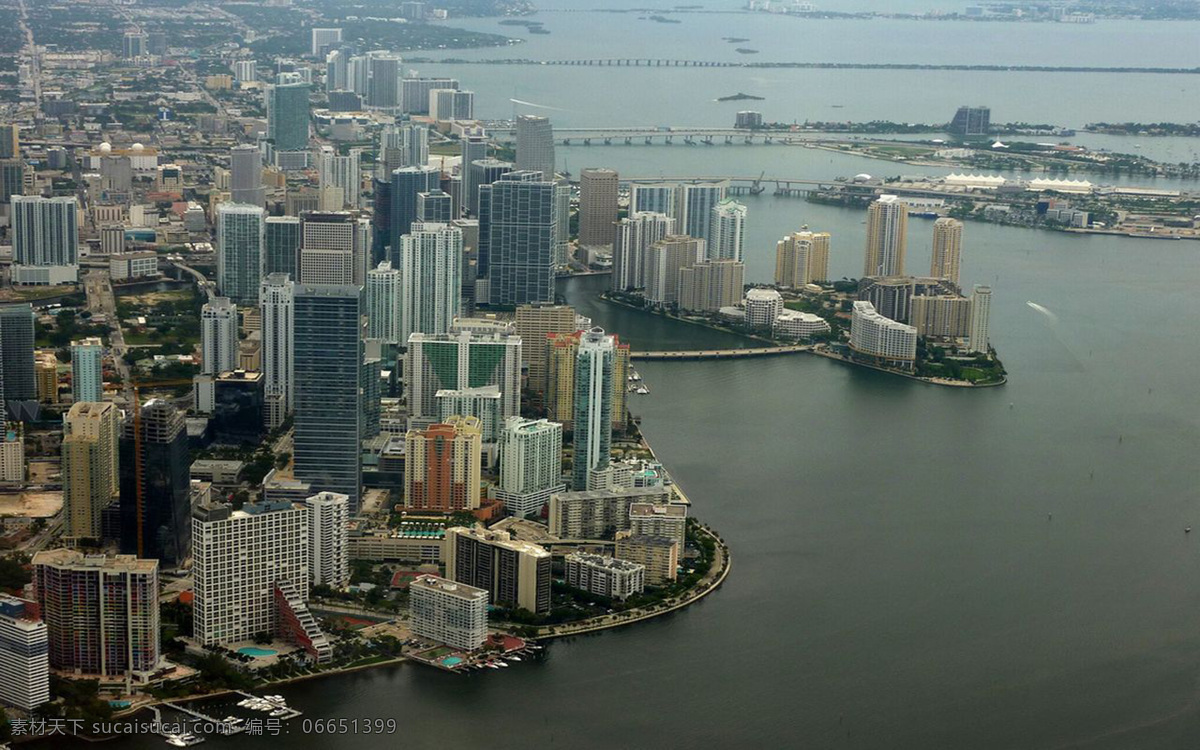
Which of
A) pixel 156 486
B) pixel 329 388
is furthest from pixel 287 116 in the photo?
pixel 156 486

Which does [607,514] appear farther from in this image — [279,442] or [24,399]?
[24,399]

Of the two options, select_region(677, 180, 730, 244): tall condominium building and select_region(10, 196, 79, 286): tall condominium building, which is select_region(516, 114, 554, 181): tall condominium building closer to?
select_region(677, 180, 730, 244): tall condominium building

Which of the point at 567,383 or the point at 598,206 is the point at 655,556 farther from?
the point at 598,206

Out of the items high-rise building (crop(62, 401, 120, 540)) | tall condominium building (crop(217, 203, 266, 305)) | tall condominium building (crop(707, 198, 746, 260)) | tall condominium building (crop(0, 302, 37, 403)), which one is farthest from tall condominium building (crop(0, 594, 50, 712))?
tall condominium building (crop(707, 198, 746, 260))

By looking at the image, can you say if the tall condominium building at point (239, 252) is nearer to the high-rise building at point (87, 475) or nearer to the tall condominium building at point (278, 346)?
the tall condominium building at point (278, 346)

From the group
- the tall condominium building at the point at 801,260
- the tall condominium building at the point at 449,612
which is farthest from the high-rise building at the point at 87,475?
the tall condominium building at the point at 801,260
